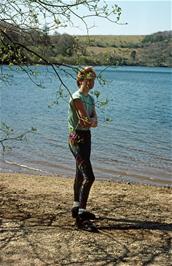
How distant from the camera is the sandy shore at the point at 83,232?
5.49 metres

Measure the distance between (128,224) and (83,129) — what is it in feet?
4.86

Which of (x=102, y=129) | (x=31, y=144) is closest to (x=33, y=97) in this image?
(x=102, y=129)

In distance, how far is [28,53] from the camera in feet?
21.7

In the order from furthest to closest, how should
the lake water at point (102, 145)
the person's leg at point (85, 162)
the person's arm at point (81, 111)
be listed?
the lake water at point (102, 145) < the person's leg at point (85, 162) < the person's arm at point (81, 111)

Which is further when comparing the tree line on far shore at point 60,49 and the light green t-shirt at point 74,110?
the light green t-shirt at point 74,110

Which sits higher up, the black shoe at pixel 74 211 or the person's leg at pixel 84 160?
the person's leg at pixel 84 160

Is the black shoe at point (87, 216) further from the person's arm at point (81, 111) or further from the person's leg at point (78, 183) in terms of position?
the person's arm at point (81, 111)

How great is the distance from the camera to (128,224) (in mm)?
6719

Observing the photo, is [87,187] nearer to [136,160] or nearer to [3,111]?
[136,160]

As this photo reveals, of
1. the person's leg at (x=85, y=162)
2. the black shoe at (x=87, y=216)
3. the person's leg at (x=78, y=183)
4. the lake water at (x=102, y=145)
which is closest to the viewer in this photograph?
the person's leg at (x=85, y=162)

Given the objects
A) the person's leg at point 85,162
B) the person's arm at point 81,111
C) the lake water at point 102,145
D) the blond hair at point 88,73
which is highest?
the blond hair at point 88,73

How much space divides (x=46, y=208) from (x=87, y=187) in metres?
1.14

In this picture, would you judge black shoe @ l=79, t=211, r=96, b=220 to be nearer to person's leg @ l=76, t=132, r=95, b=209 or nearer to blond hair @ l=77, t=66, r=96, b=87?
person's leg @ l=76, t=132, r=95, b=209

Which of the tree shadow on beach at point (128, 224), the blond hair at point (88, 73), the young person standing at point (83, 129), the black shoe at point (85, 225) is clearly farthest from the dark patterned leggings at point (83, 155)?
the blond hair at point (88, 73)
